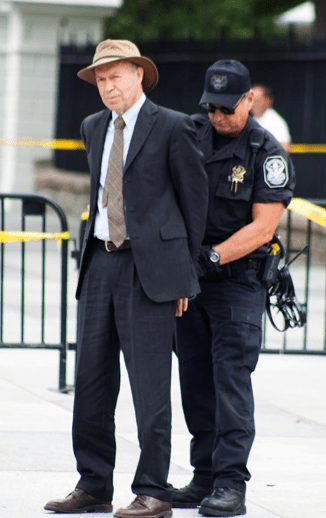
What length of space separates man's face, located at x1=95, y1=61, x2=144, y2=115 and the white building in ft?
46.1

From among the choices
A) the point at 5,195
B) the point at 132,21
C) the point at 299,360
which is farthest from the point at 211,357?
the point at 132,21

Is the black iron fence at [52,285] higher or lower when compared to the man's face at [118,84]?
lower

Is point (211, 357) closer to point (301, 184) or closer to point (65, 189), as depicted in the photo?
point (301, 184)

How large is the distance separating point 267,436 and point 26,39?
13.8 m

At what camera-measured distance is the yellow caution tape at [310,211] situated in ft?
23.4

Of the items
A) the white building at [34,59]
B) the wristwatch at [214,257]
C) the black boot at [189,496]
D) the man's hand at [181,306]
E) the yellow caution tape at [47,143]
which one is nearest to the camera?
the man's hand at [181,306]

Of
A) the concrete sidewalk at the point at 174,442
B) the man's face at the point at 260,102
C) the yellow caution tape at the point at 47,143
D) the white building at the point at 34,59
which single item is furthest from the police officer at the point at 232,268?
the white building at the point at 34,59

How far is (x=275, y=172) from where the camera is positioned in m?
4.57

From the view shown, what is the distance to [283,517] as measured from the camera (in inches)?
177

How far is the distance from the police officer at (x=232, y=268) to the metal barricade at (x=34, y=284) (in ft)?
6.81

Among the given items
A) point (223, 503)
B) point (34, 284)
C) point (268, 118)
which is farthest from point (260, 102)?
point (223, 503)

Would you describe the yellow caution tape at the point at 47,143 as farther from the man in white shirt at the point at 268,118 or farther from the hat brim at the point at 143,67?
the hat brim at the point at 143,67

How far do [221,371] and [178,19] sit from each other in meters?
25.2

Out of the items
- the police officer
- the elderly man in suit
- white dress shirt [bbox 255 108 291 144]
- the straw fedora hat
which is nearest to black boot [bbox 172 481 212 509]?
the police officer
